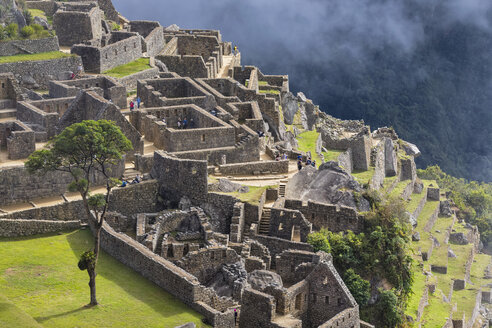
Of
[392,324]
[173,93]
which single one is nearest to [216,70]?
[173,93]

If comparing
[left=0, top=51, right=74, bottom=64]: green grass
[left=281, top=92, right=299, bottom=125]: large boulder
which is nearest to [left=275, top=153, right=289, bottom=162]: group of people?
Answer: [left=0, top=51, right=74, bottom=64]: green grass

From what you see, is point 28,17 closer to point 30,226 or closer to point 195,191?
point 195,191

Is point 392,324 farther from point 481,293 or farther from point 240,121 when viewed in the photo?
point 481,293

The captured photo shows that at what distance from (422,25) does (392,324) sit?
147491 mm

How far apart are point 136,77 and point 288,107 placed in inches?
688

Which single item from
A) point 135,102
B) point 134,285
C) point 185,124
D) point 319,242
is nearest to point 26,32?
point 135,102

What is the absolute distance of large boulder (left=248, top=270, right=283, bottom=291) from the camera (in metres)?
47.3

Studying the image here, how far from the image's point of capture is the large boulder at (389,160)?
95062mm

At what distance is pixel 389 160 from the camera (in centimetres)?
9556

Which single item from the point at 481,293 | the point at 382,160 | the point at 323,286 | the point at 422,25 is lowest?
the point at 481,293

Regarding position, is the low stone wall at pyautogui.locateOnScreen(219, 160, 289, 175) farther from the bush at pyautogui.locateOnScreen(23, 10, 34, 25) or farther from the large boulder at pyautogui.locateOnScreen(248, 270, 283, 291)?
the bush at pyautogui.locateOnScreen(23, 10, 34, 25)

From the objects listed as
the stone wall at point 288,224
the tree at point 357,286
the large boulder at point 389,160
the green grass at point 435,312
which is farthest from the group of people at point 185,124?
the large boulder at point 389,160

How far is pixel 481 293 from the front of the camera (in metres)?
91.1

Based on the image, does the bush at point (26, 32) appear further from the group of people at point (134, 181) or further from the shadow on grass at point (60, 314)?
the shadow on grass at point (60, 314)
